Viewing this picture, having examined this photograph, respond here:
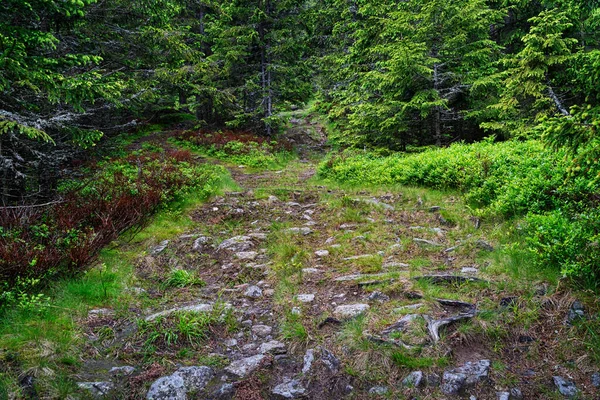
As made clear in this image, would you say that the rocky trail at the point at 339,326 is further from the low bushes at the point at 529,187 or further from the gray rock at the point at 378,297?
the low bushes at the point at 529,187

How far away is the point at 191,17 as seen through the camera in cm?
2416

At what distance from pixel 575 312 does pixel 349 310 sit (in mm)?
2285

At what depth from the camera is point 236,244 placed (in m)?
6.88

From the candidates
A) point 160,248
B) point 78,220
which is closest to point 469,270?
point 160,248

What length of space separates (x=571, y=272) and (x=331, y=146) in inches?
701

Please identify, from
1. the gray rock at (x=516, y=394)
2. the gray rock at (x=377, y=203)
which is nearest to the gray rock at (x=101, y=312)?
the gray rock at (x=516, y=394)

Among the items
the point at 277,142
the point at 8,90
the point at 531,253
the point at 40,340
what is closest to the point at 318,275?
the point at 531,253

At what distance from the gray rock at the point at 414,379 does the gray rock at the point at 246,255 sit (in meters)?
3.62

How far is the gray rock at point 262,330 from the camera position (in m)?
4.13

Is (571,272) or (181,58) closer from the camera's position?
(571,272)

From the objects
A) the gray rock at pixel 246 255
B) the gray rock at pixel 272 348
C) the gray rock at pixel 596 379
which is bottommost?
the gray rock at pixel 246 255

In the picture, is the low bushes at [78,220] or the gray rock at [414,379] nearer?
the gray rock at [414,379]

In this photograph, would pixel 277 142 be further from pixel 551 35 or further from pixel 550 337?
pixel 550 337

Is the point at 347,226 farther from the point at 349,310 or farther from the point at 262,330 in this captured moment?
the point at 262,330
